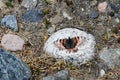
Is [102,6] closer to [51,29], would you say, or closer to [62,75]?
[51,29]

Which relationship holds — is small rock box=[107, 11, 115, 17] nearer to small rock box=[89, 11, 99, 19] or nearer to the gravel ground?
the gravel ground

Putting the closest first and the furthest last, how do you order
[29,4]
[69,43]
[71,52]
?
1. [71,52]
2. [69,43]
3. [29,4]

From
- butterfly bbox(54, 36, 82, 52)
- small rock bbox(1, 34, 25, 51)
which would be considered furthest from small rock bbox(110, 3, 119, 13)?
small rock bbox(1, 34, 25, 51)

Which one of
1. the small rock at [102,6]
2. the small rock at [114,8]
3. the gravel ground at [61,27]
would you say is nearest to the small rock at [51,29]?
the gravel ground at [61,27]

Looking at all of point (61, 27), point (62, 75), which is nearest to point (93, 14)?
point (61, 27)

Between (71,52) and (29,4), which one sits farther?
(29,4)

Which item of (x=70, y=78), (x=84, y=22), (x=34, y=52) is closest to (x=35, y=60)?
(x=34, y=52)
